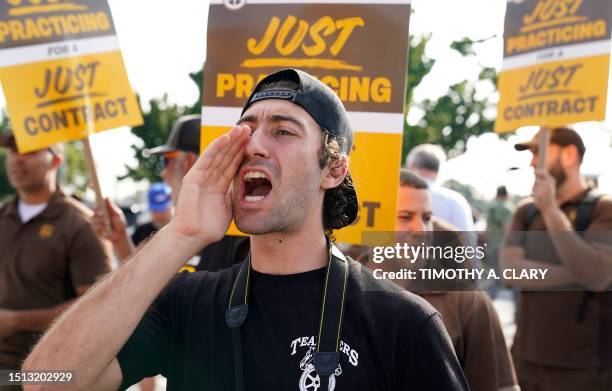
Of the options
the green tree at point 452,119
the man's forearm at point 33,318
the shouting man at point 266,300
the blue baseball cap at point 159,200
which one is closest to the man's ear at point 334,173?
the shouting man at point 266,300

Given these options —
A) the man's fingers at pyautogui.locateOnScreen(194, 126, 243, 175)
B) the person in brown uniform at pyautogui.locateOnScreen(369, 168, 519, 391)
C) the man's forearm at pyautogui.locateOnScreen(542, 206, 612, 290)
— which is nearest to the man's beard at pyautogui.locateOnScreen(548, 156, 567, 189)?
the man's forearm at pyautogui.locateOnScreen(542, 206, 612, 290)

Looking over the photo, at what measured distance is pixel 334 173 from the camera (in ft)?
9.27

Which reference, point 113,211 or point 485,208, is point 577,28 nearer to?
point 113,211

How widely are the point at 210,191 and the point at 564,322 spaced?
2488mm

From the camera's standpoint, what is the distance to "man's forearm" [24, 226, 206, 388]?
7.49 ft

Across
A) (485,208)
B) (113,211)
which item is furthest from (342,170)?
(485,208)

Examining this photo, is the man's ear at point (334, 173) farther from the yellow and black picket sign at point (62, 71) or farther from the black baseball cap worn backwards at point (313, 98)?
the yellow and black picket sign at point (62, 71)

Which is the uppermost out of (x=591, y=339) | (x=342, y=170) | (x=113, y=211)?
(x=342, y=170)

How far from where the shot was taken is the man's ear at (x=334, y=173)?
2.78 m

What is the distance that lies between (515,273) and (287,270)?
1.52 meters

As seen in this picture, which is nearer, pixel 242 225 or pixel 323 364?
A: pixel 323 364

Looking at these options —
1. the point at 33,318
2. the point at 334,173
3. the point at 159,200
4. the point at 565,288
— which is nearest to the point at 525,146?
the point at 565,288

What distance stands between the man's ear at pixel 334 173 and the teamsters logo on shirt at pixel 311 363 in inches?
24.7

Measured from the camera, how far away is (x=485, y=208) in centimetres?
1912
